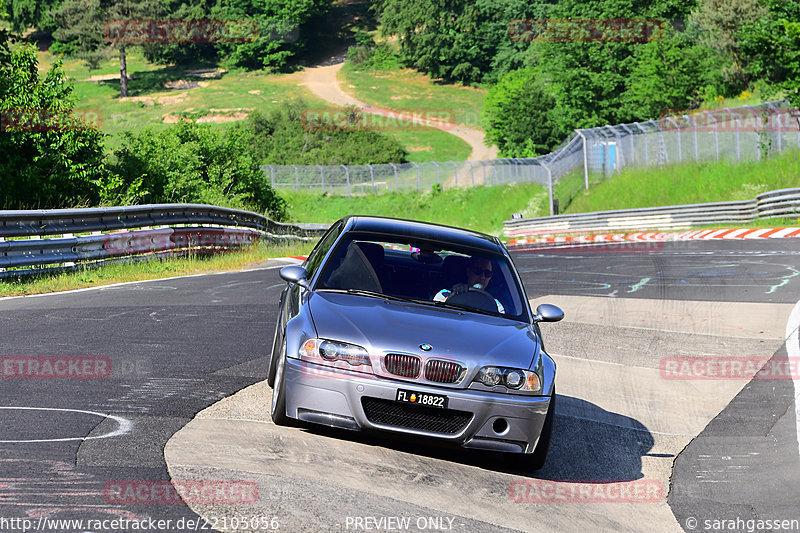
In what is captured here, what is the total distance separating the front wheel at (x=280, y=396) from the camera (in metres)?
6.54

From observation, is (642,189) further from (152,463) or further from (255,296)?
(152,463)

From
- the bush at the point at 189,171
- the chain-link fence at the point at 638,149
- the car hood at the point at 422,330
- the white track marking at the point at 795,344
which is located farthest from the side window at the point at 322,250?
the chain-link fence at the point at 638,149

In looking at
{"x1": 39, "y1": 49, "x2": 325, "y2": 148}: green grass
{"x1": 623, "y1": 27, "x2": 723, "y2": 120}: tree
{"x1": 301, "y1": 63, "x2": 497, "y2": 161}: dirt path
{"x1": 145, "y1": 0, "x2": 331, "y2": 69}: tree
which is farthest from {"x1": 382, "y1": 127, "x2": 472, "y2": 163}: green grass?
{"x1": 145, "y1": 0, "x2": 331, "y2": 69}: tree

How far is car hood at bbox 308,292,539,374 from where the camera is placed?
6312 mm

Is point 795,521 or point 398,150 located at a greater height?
point 795,521

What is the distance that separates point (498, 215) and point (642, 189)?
1143cm

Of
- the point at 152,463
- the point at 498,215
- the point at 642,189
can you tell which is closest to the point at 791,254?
the point at 152,463

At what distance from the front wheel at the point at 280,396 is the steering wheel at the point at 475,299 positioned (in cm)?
136

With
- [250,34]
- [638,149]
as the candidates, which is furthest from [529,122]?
[250,34]

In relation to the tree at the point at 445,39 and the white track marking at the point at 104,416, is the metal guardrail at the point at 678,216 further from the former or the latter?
the tree at the point at 445,39

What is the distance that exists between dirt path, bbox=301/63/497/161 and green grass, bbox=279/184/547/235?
26.0 meters

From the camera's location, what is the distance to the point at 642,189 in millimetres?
45781

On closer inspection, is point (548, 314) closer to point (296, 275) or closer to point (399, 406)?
point (399, 406)

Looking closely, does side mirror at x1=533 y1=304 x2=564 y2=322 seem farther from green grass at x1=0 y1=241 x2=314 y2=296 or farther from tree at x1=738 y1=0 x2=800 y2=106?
tree at x1=738 y1=0 x2=800 y2=106
